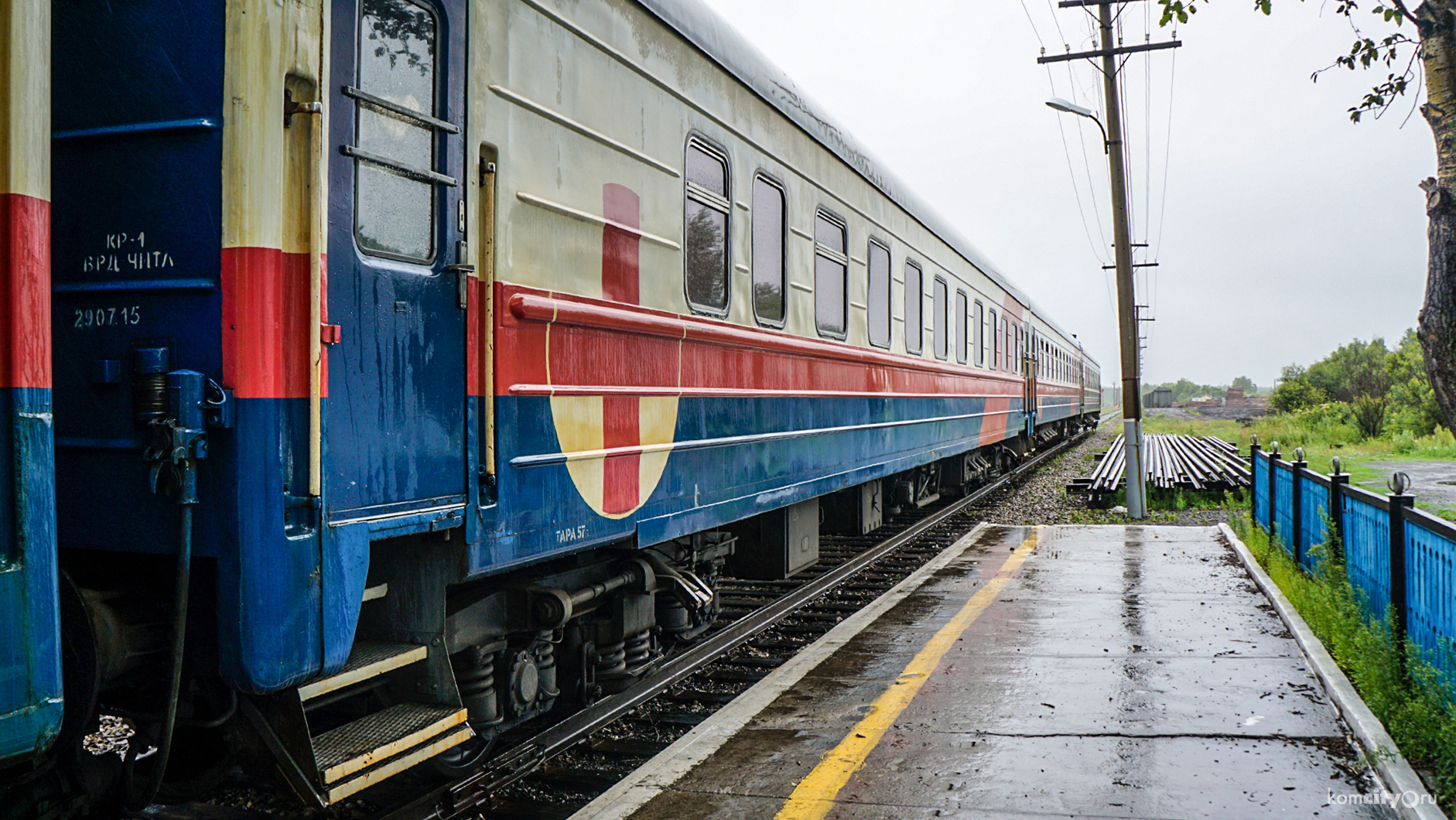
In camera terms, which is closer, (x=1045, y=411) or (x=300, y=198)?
(x=300, y=198)

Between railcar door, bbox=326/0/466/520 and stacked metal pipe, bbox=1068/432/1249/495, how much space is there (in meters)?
13.2

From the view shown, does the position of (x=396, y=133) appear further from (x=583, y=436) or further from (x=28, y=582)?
(x=28, y=582)

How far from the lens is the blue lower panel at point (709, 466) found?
3.92 metres

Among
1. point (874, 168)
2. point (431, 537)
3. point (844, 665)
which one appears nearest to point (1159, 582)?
point (844, 665)

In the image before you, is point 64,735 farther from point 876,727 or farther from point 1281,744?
point 1281,744

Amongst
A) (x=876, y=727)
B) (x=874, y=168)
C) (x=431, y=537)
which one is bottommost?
(x=876, y=727)

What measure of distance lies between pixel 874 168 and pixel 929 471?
17.2ft

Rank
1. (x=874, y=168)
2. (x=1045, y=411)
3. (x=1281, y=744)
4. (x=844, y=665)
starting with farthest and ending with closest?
1. (x=1045, y=411)
2. (x=874, y=168)
3. (x=844, y=665)
4. (x=1281, y=744)

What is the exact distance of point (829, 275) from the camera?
25.1ft

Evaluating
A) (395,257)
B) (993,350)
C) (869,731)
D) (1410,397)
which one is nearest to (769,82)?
(395,257)

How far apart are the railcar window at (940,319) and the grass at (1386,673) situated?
4.98 m

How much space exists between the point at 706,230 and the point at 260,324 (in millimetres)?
3075

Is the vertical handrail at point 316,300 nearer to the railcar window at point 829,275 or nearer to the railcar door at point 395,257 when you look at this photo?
the railcar door at point 395,257

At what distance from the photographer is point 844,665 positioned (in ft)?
18.7
